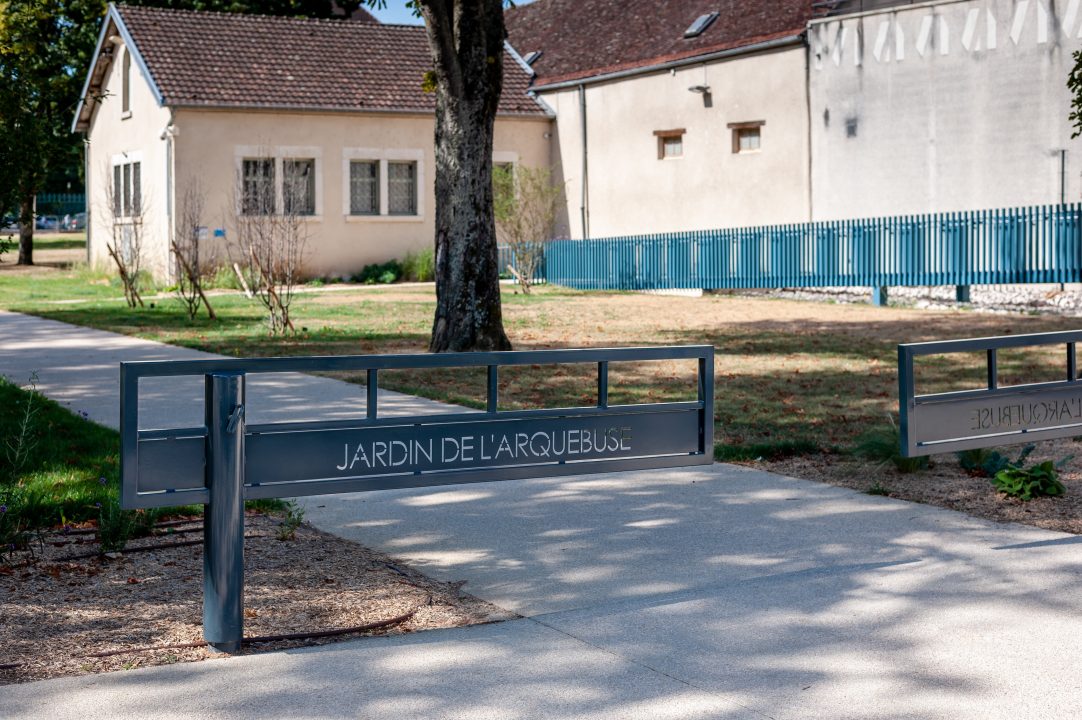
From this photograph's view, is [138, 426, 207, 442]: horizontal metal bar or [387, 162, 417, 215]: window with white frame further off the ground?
[387, 162, 417, 215]: window with white frame

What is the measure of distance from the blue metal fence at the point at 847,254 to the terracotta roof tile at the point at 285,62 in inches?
216

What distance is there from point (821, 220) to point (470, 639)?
23452 millimetres

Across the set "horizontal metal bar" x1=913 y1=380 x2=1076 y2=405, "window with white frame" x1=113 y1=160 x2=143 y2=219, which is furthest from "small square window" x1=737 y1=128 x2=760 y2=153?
"horizontal metal bar" x1=913 y1=380 x2=1076 y2=405

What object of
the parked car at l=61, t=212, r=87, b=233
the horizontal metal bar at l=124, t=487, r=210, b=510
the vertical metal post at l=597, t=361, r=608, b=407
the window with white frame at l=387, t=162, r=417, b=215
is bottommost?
the horizontal metal bar at l=124, t=487, r=210, b=510

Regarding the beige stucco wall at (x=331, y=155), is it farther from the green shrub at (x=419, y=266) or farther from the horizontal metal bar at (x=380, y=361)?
the horizontal metal bar at (x=380, y=361)

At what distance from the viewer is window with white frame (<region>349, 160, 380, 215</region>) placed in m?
33.2

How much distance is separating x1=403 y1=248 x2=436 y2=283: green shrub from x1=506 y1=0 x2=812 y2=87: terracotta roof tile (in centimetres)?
545

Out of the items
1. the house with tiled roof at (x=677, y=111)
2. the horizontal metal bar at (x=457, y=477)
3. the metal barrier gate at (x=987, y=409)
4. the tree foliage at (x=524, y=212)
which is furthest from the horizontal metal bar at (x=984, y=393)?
the tree foliage at (x=524, y=212)

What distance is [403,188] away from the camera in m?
33.8

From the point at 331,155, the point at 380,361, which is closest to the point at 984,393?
the point at 380,361

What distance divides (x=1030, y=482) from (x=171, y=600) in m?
4.48

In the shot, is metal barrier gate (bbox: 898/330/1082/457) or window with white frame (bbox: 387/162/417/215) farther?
window with white frame (bbox: 387/162/417/215)

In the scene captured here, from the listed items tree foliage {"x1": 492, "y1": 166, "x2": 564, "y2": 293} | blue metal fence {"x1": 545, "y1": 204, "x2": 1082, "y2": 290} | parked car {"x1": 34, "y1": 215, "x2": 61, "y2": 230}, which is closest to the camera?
blue metal fence {"x1": 545, "y1": 204, "x2": 1082, "y2": 290}

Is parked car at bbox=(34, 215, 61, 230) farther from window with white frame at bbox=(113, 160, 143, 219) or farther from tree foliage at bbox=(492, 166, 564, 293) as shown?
tree foliage at bbox=(492, 166, 564, 293)
